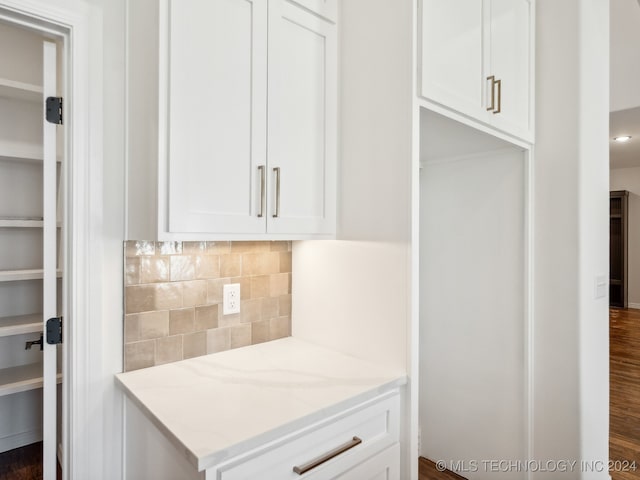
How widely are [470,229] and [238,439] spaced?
1600 millimetres

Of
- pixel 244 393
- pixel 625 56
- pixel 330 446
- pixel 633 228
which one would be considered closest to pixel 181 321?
pixel 244 393

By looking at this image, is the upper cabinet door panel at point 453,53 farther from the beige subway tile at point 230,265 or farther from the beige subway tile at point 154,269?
the beige subway tile at point 154,269

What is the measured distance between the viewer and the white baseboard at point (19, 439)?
2.03 meters

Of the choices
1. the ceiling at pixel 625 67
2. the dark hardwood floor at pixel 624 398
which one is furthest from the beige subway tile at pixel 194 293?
the ceiling at pixel 625 67

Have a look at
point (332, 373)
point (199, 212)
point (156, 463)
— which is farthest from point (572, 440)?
point (199, 212)

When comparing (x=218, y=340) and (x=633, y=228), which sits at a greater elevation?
(x=633, y=228)

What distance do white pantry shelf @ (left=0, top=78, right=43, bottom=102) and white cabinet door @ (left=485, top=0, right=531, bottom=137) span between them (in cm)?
203

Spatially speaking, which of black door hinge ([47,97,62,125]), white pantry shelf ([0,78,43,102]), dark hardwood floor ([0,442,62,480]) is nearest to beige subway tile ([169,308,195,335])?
black door hinge ([47,97,62,125])

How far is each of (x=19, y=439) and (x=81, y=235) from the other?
161 cm

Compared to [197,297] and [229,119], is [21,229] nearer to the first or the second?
[197,297]

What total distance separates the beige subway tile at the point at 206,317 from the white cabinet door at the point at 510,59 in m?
1.40

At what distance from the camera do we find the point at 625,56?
345cm

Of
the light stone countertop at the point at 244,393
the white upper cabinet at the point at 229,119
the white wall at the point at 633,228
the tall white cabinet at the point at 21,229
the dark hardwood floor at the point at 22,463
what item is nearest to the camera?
the light stone countertop at the point at 244,393

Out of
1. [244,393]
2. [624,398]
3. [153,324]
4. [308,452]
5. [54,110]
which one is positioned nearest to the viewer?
[308,452]
